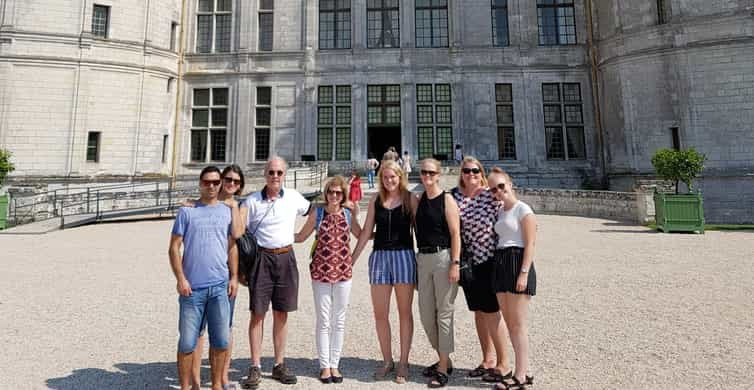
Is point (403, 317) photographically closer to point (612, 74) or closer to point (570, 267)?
point (570, 267)

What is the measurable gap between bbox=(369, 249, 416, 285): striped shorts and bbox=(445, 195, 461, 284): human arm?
14.7 inches

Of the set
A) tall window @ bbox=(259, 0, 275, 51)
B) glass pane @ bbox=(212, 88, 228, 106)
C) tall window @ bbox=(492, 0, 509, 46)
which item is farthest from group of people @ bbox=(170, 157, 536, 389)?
tall window @ bbox=(259, 0, 275, 51)

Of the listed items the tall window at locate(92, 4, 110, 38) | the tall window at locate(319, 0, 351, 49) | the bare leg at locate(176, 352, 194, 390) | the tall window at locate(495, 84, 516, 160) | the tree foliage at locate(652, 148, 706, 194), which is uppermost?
the tall window at locate(319, 0, 351, 49)

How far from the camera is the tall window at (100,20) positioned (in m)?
20.4

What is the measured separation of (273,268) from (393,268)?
1.13 meters

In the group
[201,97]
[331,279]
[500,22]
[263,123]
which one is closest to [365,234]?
[331,279]

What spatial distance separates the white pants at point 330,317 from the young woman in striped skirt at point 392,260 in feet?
1.01

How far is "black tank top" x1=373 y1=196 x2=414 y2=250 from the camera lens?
370 cm

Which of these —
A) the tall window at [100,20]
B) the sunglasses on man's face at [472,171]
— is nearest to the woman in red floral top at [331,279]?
the sunglasses on man's face at [472,171]

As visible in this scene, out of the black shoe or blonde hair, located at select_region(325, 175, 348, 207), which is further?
blonde hair, located at select_region(325, 175, 348, 207)

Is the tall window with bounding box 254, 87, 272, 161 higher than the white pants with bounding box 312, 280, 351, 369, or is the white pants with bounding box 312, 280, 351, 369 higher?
the tall window with bounding box 254, 87, 272, 161

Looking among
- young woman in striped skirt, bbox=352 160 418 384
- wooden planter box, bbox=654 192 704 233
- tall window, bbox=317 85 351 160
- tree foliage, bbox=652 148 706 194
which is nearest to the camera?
young woman in striped skirt, bbox=352 160 418 384

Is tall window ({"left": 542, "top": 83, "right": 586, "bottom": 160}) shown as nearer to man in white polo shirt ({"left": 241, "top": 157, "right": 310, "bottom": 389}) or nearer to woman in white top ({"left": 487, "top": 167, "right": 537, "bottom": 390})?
woman in white top ({"left": 487, "top": 167, "right": 537, "bottom": 390})

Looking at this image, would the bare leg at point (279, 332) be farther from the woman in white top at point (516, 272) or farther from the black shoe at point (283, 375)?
the woman in white top at point (516, 272)
